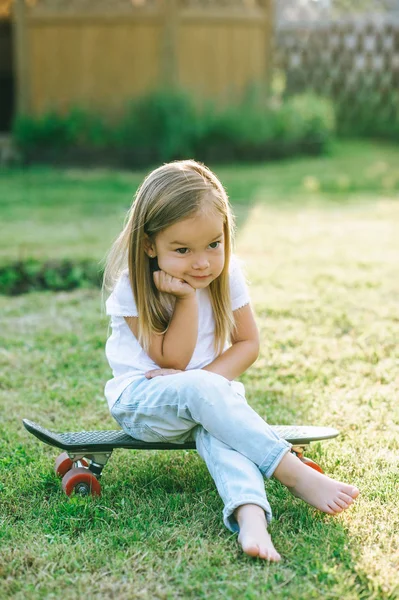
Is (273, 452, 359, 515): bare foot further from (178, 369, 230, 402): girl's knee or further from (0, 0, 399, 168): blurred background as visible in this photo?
(0, 0, 399, 168): blurred background

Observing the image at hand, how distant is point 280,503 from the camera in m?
2.46

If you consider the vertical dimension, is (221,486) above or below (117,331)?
below

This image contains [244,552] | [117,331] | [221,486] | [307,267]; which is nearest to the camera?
[244,552]

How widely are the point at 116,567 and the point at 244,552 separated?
12.7 inches

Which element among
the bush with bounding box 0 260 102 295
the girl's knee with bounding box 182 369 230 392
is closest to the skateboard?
the girl's knee with bounding box 182 369 230 392

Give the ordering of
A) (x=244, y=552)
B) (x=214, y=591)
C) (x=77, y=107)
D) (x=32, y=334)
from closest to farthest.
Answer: (x=214, y=591)
(x=244, y=552)
(x=32, y=334)
(x=77, y=107)

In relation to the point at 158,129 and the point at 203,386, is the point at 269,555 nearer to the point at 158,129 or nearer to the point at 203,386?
the point at 203,386

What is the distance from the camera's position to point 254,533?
218cm

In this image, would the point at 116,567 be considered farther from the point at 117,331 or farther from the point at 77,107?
the point at 77,107

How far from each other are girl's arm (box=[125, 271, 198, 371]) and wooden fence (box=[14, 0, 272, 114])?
7.76 metres

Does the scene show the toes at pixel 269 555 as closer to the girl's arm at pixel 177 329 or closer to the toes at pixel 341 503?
the toes at pixel 341 503

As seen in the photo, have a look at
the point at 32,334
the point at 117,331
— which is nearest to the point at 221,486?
the point at 117,331

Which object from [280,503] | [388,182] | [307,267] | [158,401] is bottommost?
[388,182]

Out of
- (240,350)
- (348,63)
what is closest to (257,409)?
(240,350)
